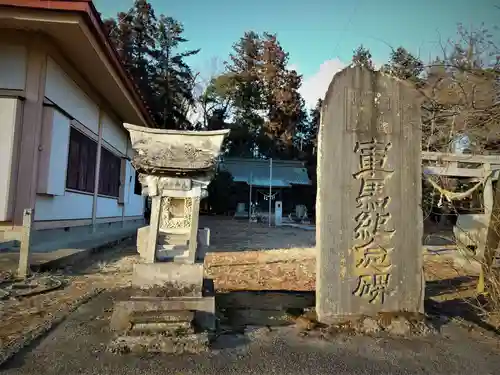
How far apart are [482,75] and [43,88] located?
7.66 metres

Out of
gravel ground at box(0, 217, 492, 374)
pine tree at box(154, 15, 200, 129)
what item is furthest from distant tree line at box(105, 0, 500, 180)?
gravel ground at box(0, 217, 492, 374)

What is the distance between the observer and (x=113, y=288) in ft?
18.6

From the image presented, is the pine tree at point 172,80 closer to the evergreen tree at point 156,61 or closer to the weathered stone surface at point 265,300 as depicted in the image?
the evergreen tree at point 156,61

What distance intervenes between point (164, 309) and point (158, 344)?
445mm

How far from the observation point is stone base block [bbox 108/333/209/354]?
123 inches

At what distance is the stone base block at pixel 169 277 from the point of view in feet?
12.5

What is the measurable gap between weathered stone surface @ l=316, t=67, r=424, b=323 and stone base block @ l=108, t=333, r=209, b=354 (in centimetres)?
145

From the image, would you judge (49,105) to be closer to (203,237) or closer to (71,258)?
(71,258)

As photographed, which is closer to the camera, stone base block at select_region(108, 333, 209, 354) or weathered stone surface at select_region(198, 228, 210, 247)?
stone base block at select_region(108, 333, 209, 354)

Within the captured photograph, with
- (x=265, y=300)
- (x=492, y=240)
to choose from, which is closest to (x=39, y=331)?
(x=265, y=300)

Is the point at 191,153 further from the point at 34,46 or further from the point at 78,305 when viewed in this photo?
the point at 34,46

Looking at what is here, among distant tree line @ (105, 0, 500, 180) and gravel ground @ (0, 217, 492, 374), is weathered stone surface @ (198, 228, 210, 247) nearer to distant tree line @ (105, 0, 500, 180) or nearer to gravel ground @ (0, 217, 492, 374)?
gravel ground @ (0, 217, 492, 374)

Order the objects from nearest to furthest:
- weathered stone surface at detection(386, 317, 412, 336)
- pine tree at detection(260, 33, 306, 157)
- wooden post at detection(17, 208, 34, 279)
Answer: weathered stone surface at detection(386, 317, 412, 336) < wooden post at detection(17, 208, 34, 279) < pine tree at detection(260, 33, 306, 157)

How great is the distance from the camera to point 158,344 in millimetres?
3152
